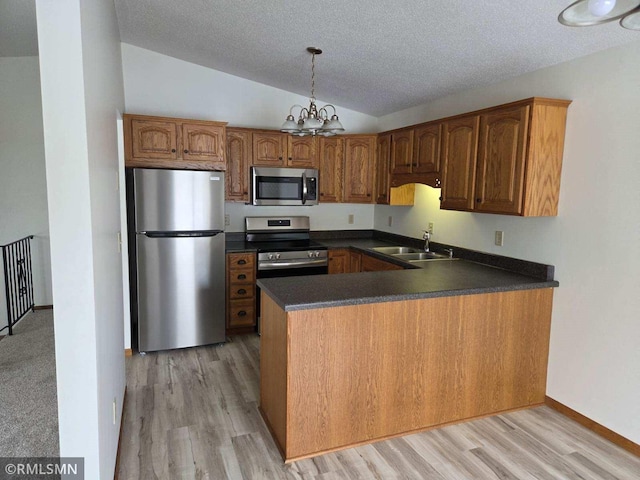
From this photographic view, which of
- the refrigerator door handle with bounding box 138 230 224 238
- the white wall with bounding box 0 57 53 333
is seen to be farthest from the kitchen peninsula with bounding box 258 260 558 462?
the white wall with bounding box 0 57 53 333

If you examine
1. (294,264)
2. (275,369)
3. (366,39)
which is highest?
(366,39)

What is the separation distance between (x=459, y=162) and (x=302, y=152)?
188 centimetres

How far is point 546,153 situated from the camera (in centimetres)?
272

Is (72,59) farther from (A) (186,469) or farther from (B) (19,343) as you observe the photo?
(B) (19,343)

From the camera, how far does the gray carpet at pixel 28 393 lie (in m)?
2.47

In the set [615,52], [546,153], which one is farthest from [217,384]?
[615,52]

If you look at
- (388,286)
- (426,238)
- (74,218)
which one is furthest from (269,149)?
(74,218)

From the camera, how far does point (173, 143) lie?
3795mm

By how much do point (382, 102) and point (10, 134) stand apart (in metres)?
4.34

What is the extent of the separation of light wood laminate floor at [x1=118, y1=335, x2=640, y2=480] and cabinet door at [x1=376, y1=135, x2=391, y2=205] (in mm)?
2440

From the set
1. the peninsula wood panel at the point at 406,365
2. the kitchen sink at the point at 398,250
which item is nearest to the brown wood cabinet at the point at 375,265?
the kitchen sink at the point at 398,250

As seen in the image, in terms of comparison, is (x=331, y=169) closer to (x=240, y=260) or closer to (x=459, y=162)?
(x=240, y=260)

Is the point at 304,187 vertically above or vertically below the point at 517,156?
below

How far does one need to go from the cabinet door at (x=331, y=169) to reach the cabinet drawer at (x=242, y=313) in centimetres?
144
